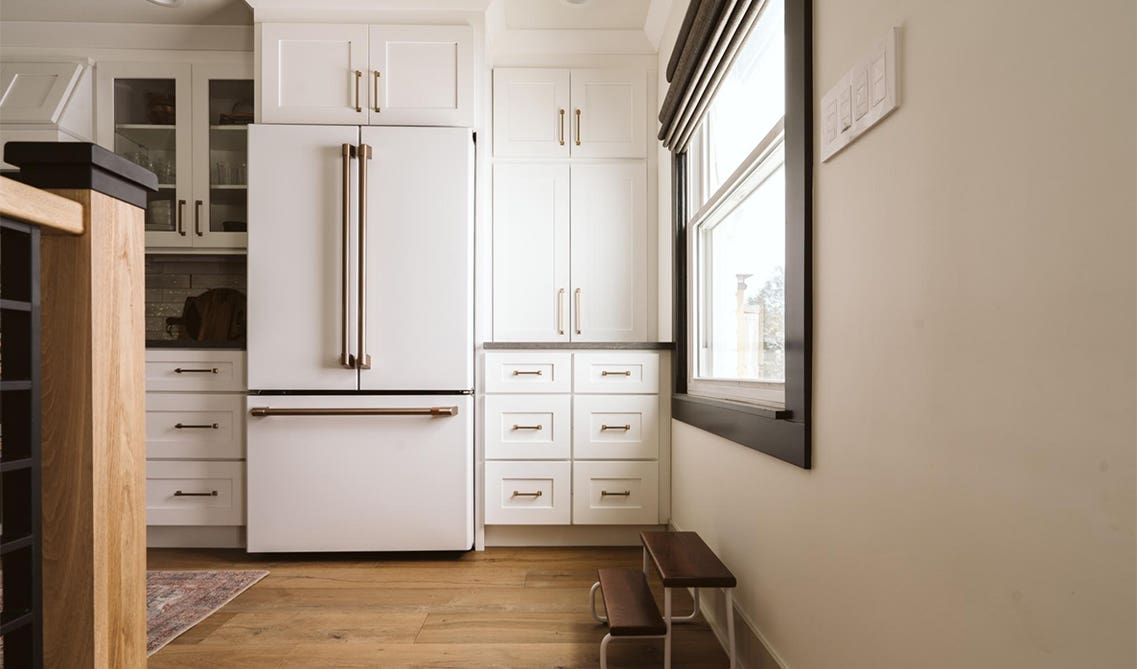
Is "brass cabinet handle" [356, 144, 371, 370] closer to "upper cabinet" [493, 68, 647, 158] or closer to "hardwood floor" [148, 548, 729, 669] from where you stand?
"upper cabinet" [493, 68, 647, 158]

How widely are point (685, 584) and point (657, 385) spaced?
4.39ft

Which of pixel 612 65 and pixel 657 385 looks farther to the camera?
pixel 612 65

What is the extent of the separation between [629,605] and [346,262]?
5.37ft

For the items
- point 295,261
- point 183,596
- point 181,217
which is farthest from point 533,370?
point 181,217

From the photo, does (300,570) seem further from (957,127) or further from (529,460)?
(957,127)

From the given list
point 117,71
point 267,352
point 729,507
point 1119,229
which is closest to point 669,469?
point 729,507

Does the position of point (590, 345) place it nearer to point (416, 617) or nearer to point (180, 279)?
point (416, 617)

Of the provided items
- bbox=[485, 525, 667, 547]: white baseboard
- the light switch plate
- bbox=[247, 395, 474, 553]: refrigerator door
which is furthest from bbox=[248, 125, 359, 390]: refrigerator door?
the light switch plate

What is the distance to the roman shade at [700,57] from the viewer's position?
1756 mm

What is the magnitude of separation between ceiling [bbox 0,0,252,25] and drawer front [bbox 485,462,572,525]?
2199 millimetres

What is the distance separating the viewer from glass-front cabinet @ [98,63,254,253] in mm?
2941

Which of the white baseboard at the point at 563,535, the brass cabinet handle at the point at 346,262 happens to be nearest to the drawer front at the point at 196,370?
the brass cabinet handle at the point at 346,262

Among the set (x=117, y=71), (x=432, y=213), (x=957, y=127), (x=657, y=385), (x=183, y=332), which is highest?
(x=117, y=71)

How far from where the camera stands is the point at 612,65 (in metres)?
3.01
